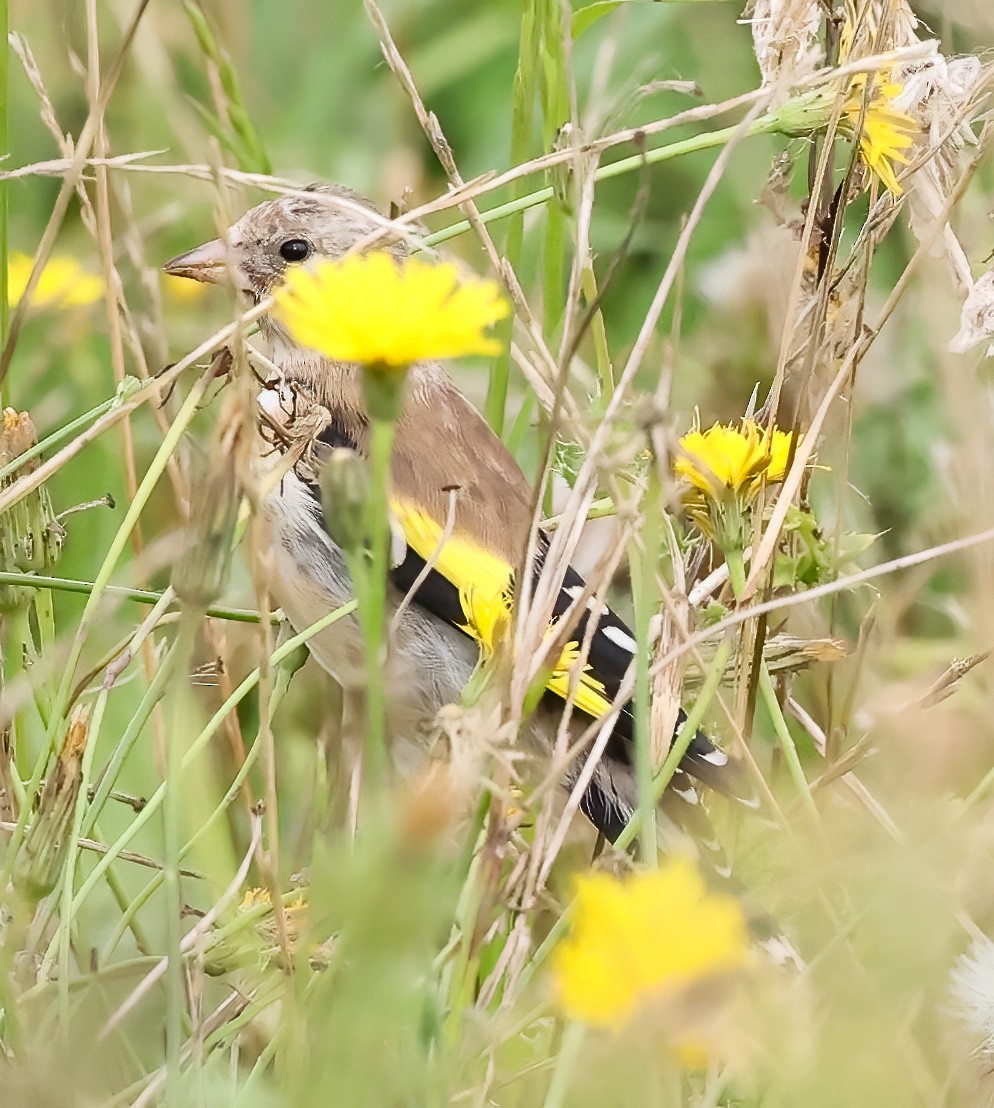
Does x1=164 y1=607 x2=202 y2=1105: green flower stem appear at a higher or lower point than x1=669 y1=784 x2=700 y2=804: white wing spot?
higher

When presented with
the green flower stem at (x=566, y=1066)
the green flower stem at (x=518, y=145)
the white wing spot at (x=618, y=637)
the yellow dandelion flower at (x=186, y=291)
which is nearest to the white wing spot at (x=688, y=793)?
the white wing spot at (x=618, y=637)

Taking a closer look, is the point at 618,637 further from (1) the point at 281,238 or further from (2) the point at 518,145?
(1) the point at 281,238

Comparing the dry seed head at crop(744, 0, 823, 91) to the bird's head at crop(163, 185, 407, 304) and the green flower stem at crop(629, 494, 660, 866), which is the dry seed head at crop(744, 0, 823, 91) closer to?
the green flower stem at crop(629, 494, 660, 866)

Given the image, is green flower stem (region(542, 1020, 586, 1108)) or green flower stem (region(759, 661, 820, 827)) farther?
green flower stem (region(759, 661, 820, 827))

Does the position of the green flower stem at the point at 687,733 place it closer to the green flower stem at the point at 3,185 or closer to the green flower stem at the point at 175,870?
the green flower stem at the point at 175,870

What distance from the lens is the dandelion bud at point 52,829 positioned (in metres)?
0.98

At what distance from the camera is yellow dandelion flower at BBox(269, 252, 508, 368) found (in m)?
0.81

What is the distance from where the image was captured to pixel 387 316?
2.70ft

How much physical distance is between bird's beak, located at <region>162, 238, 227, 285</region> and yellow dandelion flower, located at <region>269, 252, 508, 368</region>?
119 cm

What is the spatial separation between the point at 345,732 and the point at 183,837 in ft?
0.77

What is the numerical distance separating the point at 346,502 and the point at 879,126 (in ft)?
2.84

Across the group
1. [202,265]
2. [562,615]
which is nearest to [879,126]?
[562,615]

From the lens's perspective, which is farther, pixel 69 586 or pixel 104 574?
pixel 69 586

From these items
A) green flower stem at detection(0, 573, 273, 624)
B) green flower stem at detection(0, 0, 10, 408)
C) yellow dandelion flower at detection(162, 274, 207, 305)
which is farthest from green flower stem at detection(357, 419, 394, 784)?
yellow dandelion flower at detection(162, 274, 207, 305)
